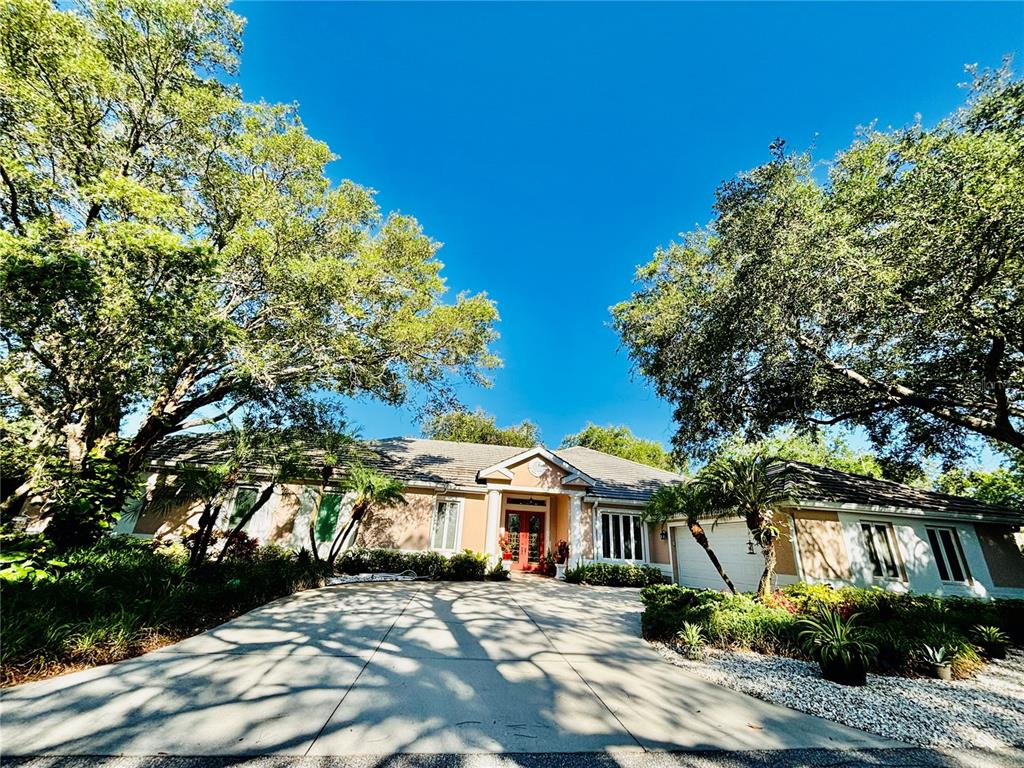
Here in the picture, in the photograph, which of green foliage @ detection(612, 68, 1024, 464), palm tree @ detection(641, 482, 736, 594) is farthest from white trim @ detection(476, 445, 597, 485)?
palm tree @ detection(641, 482, 736, 594)

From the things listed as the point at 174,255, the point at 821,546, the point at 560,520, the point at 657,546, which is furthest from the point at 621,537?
the point at 174,255

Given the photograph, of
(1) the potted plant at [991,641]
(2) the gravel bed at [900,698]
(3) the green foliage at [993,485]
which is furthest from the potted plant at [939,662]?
(3) the green foliage at [993,485]

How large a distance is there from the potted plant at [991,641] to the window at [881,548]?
20.9 feet

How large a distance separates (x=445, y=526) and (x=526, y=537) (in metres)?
3.96

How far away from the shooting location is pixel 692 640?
21.4ft

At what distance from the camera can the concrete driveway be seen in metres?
3.28

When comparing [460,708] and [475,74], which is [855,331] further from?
[475,74]

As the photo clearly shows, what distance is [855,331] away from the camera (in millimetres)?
10805

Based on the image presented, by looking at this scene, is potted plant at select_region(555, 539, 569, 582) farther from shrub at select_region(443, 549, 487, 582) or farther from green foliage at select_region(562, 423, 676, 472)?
green foliage at select_region(562, 423, 676, 472)

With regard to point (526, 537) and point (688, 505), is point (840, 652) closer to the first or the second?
point (688, 505)

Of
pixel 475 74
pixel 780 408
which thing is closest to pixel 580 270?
pixel 475 74

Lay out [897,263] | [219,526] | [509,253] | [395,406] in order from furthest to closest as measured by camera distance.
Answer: [509,253], [395,406], [219,526], [897,263]

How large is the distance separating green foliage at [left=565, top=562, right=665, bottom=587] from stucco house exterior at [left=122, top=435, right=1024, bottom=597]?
884mm

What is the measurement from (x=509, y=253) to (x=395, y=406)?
10.0 meters
